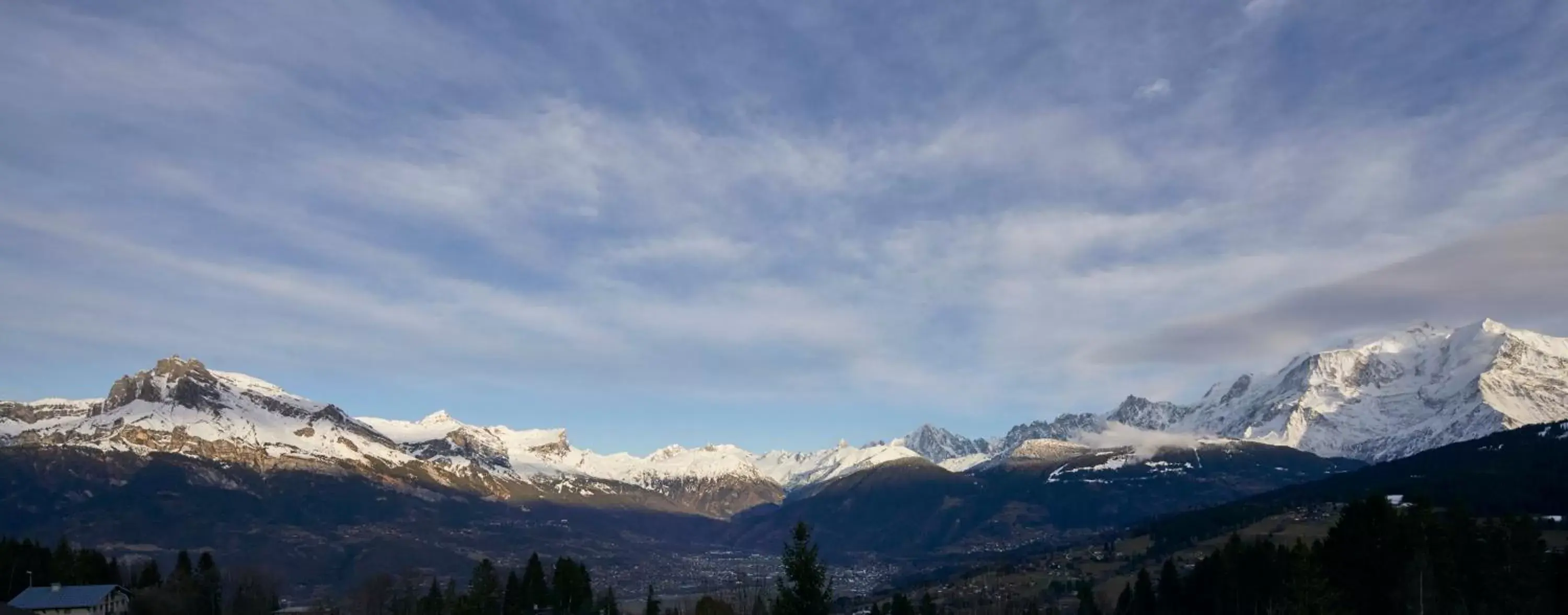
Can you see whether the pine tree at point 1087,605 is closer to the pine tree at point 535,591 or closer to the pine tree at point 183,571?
the pine tree at point 535,591

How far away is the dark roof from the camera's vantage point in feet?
364

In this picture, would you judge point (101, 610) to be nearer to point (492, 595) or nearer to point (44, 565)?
point (44, 565)

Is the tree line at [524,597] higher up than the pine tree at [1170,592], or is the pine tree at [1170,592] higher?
the tree line at [524,597]

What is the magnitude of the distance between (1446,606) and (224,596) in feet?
516

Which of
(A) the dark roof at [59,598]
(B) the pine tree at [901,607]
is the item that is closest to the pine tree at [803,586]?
(B) the pine tree at [901,607]

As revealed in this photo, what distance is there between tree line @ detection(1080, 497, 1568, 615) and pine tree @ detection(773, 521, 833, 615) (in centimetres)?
3341

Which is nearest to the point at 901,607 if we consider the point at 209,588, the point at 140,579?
the point at 209,588

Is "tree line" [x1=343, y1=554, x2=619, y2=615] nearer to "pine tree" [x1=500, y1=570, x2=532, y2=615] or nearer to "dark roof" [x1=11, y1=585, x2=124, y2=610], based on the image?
"pine tree" [x1=500, y1=570, x2=532, y2=615]

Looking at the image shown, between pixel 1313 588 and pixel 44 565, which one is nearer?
pixel 1313 588

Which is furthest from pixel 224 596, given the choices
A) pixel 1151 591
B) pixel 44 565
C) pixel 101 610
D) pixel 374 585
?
pixel 1151 591

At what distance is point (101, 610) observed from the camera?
116m

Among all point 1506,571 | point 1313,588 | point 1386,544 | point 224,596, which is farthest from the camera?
point 224,596

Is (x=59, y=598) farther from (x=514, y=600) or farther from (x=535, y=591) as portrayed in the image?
(x=535, y=591)

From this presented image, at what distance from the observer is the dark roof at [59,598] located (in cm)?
11094
